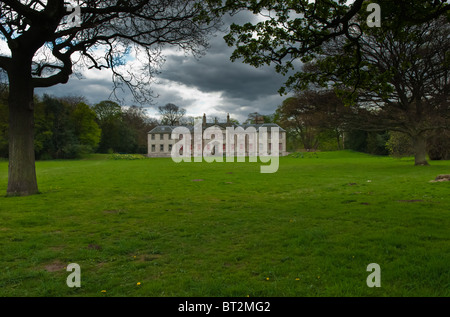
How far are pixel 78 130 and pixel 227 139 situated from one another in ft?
111

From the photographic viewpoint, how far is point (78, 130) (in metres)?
63.1

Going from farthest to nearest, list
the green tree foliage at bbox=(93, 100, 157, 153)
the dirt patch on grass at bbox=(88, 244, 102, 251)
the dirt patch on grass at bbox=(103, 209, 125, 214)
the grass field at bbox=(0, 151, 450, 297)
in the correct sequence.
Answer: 1. the green tree foliage at bbox=(93, 100, 157, 153)
2. the dirt patch on grass at bbox=(103, 209, 125, 214)
3. the dirt patch on grass at bbox=(88, 244, 102, 251)
4. the grass field at bbox=(0, 151, 450, 297)

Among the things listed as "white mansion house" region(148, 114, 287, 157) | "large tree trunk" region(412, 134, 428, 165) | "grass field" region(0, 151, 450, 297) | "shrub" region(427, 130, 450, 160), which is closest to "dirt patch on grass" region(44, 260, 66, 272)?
"grass field" region(0, 151, 450, 297)

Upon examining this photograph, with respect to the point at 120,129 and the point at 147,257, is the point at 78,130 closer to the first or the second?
the point at 120,129

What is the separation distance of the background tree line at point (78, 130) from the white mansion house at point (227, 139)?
5638mm

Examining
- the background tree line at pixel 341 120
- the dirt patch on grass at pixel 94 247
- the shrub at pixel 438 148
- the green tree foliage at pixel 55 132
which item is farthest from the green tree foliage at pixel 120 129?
the dirt patch on grass at pixel 94 247

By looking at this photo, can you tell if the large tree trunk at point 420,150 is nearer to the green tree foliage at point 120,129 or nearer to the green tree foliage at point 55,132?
the green tree foliage at point 55,132

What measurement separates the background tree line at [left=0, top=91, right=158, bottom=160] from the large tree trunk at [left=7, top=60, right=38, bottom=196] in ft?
110

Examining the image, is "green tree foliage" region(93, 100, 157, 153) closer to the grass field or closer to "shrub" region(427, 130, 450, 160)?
"shrub" region(427, 130, 450, 160)

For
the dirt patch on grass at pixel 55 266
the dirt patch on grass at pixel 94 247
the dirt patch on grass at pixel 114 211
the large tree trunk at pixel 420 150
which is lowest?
the dirt patch on grass at pixel 55 266

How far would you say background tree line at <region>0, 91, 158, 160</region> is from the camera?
54603 mm

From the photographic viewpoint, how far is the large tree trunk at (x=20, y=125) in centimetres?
1215

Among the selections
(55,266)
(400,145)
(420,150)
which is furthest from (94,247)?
(400,145)
